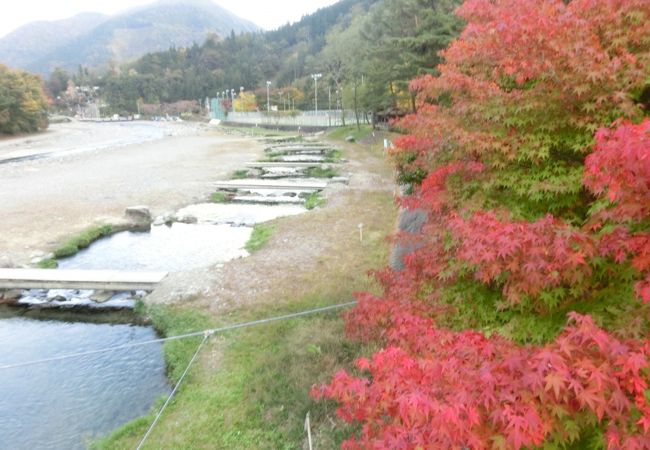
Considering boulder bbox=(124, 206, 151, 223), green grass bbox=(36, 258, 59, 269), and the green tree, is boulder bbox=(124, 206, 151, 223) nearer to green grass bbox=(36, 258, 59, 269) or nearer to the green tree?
green grass bbox=(36, 258, 59, 269)

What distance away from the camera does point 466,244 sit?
3500mm

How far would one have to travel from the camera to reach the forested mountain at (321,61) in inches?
1086

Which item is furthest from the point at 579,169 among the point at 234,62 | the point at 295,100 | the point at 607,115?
the point at 234,62

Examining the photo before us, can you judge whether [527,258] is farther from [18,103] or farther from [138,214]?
[18,103]

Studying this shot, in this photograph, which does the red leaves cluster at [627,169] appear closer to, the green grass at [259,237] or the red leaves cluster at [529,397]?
the red leaves cluster at [529,397]

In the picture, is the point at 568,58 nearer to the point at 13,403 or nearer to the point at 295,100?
the point at 13,403

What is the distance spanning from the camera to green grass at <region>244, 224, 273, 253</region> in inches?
544

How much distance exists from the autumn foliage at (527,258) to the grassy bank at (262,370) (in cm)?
171

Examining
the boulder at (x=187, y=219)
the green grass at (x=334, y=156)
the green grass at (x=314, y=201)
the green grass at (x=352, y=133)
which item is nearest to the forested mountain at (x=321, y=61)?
the green grass at (x=352, y=133)

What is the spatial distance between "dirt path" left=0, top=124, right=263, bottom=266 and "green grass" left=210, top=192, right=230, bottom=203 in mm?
406

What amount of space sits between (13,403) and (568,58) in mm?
9240

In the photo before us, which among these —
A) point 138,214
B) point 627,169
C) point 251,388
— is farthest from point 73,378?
point 138,214

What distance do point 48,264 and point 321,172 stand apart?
60.4 ft

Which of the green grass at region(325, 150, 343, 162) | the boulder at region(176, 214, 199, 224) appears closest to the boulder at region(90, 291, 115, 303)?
the boulder at region(176, 214, 199, 224)
